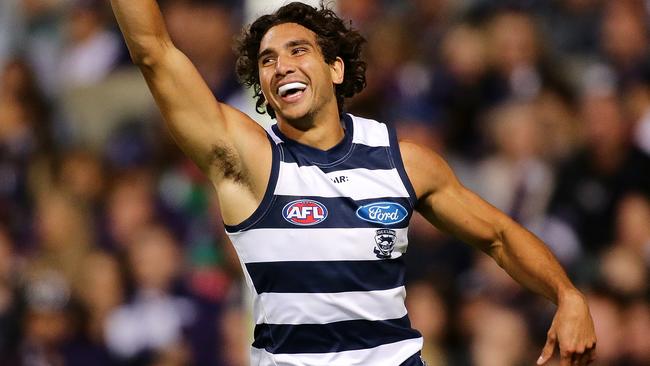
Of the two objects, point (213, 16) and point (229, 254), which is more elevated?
point (213, 16)

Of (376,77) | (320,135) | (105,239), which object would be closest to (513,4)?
(376,77)

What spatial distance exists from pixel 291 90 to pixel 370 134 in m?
0.35

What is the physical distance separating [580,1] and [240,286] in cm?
306

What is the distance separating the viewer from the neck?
16.7ft

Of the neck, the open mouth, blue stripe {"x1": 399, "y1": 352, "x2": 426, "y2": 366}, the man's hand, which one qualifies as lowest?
blue stripe {"x1": 399, "y1": 352, "x2": 426, "y2": 366}

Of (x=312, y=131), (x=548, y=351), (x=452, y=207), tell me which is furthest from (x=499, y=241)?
(x=312, y=131)

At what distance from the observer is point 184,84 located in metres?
4.66

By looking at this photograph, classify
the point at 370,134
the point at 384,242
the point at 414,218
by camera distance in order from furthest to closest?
the point at 414,218 < the point at 370,134 < the point at 384,242

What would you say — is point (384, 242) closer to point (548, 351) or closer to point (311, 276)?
point (311, 276)

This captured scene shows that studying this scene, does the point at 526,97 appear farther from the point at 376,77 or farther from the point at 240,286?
the point at 240,286

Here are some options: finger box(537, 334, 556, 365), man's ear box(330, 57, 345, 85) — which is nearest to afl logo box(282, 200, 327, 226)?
man's ear box(330, 57, 345, 85)

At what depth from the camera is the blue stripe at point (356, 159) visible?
4.95 metres

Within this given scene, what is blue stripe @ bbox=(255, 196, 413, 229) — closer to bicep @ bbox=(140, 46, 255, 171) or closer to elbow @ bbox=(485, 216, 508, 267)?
bicep @ bbox=(140, 46, 255, 171)

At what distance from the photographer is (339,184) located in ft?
16.1
